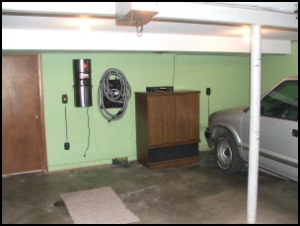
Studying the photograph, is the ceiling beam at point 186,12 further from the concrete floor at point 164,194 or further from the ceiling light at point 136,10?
the concrete floor at point 164,194

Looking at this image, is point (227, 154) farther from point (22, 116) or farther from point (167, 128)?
point (22, 116)

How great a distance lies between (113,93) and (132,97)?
1.38 ft

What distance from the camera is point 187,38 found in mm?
4648

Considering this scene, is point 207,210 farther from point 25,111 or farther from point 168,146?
point 25,111

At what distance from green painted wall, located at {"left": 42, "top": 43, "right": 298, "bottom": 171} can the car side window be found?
6.93 ft

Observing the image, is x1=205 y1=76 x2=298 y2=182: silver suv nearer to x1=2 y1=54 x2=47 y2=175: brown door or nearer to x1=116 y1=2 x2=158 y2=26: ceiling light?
x1=116 y1=2 x2=158 y2=26: ceiling light

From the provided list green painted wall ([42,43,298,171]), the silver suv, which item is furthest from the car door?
green painted wall ([42,43,298,171])

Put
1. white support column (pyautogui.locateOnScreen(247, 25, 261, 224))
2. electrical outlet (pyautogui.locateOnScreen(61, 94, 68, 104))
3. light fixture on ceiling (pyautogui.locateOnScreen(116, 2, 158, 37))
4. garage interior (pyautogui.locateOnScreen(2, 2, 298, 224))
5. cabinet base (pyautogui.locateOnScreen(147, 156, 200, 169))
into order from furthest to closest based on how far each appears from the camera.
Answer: cabinet base (pyautogui.locateOnScreen(147, 156, 200, 169)), electrical outlet (pyautogui.locateOnScreen(61, 94, 68, 104)), garage interior (pyautogui.locateOnScreen(2, 2, 298, 224)), white support column (pyautogui.locateOnScreen(247, 25, 261, 224)), light fixture on ceiling (pyautogui.locateOnScreen(116, 2, 158, 37))

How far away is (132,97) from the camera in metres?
5.52

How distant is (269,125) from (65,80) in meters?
3.40

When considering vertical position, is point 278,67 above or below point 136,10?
below

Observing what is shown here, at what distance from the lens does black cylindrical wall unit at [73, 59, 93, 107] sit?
15.6 ft

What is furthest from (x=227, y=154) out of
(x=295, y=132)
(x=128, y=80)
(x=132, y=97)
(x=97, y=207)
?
(x=97, y=207)

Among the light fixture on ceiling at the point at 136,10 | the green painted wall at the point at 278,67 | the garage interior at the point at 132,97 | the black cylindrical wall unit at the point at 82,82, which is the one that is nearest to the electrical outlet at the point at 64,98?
the garage interior at the point at 132,97
